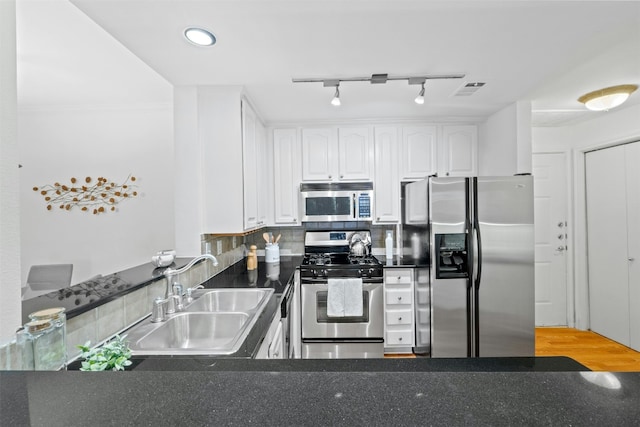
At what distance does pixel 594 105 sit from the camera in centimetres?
258

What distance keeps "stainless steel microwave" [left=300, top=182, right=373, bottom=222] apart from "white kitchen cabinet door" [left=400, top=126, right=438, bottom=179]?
1.68 feet

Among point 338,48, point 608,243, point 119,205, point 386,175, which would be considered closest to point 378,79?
point 338,48

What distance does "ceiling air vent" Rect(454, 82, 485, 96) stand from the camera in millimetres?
2273

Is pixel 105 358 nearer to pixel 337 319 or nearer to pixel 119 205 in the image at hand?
pixel 337 319

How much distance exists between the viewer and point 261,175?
→ 2965 mm

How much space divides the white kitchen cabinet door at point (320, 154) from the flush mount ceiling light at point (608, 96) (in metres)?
2.34

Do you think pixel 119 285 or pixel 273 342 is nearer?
pixel 119 285

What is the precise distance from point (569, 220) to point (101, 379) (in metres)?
4.45

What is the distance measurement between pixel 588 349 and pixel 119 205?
5.34 metres

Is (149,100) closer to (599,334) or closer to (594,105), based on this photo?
(594,105)

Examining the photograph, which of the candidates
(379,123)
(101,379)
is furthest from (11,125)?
(379,123)

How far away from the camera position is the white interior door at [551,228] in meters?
3.44

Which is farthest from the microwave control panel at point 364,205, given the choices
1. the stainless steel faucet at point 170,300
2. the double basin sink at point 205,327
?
the stainless steel faucet at point 170,300

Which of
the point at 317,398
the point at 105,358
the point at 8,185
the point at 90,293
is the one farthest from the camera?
the point at 90,293
